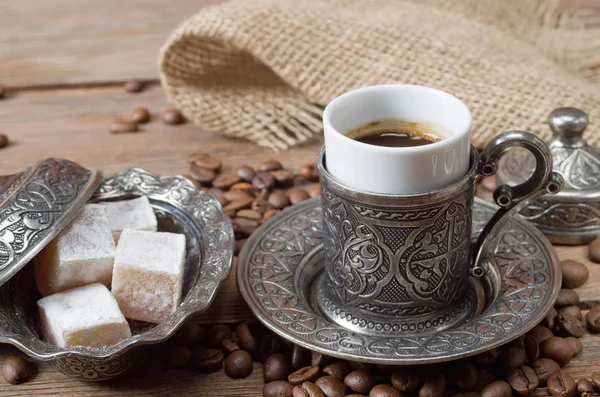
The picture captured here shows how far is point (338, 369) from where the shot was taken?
3.73ft

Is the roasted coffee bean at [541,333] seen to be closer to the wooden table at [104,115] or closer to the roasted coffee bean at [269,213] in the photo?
the wooden table at [104,115]

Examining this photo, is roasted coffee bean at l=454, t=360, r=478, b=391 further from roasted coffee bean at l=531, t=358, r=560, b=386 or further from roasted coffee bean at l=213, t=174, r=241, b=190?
roasted coffee bean at l=213, t=174, r=241, b=190

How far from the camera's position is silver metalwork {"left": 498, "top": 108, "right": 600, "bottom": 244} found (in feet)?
4.68

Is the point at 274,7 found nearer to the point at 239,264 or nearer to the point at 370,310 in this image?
the point at 239,264

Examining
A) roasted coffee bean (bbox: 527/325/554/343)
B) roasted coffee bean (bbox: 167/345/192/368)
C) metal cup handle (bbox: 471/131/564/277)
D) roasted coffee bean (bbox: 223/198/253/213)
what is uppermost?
metal cup handle (bbox: 471/131/564/277)

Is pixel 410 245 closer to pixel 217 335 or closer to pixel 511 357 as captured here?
pixel 511 357

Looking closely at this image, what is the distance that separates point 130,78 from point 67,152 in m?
0.42

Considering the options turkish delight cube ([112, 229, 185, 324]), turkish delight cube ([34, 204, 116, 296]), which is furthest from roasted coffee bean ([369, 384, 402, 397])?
turkish delight cube ([34, 204, 116, 296])

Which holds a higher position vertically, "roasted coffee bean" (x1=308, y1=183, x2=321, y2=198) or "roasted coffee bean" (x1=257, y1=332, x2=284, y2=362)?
"roasted coffee bean" (x1=257, y1=332, x2=284, y2=362)

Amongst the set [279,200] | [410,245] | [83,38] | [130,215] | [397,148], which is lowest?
[83,38]

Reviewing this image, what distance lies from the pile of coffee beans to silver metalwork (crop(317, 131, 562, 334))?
1.28 feet

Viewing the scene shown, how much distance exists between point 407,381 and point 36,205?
1.99 feet

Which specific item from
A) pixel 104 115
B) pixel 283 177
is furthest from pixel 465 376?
pixel 104 115

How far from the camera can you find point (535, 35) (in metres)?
2.14
